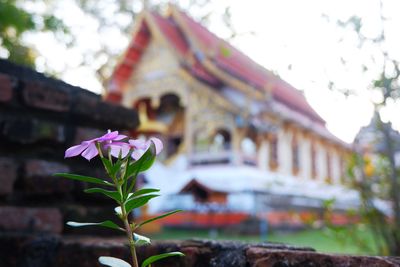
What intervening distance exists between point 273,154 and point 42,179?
10337 mm

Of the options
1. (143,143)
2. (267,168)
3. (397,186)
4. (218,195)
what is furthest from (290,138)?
(143,143)

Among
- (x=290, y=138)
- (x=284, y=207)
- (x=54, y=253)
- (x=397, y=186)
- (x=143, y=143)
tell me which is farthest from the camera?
(x=290, y=138)

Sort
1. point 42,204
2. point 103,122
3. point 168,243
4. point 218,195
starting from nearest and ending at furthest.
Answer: point 168,243 < point 42,204 < point 103,122 < point 218,195

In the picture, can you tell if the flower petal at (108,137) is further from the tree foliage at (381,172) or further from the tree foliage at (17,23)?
the tree foliage at (17,23)

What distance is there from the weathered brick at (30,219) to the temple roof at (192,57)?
8.12 m

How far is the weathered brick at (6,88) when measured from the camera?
146cm

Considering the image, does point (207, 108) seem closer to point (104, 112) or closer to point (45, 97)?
point (104, 112)

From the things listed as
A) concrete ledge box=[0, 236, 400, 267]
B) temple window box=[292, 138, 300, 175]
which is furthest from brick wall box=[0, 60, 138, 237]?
temple window box=[292, 138, 300, 175]

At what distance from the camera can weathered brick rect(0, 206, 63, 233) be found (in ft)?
4.65

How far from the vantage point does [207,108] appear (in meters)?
10.2

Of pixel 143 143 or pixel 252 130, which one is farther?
pixel 252 130

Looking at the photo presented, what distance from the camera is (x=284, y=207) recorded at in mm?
9031

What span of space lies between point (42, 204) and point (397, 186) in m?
1.60

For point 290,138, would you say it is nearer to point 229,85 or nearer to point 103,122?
point 229,85
